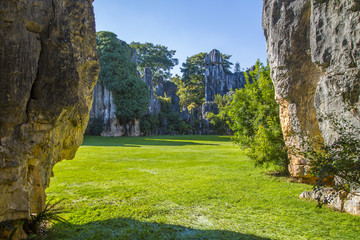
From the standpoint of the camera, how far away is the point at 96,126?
39719 millimetres

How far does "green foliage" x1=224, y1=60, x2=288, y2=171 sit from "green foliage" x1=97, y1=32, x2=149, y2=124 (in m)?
29.8

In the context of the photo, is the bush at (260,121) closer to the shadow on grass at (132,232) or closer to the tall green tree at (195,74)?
the shadow on grass at (132,232)

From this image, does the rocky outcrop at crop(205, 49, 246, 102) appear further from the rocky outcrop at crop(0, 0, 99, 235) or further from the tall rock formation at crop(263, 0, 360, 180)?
the rocky outcrop at crop(0, 0, 99, 235)

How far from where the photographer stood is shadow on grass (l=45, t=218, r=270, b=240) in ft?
16.8

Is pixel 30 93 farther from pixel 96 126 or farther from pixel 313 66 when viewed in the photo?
pixel 96 126

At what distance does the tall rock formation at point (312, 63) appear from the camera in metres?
5.00

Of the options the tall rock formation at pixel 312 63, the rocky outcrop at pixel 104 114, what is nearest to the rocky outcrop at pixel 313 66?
the tall rock formation at pixel 312 63

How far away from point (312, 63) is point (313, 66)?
0.37 ft

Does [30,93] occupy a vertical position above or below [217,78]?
below

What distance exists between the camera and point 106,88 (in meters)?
40.3

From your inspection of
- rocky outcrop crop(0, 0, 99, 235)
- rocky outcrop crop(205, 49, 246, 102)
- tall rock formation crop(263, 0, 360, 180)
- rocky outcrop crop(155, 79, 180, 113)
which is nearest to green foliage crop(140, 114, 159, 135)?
rocky outcrop crop(155, 79, 180, 113)

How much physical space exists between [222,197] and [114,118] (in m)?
34.8

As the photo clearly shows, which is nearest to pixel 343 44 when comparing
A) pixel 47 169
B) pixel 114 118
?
pixel 47 169

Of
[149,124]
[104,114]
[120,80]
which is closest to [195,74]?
[149,124]
